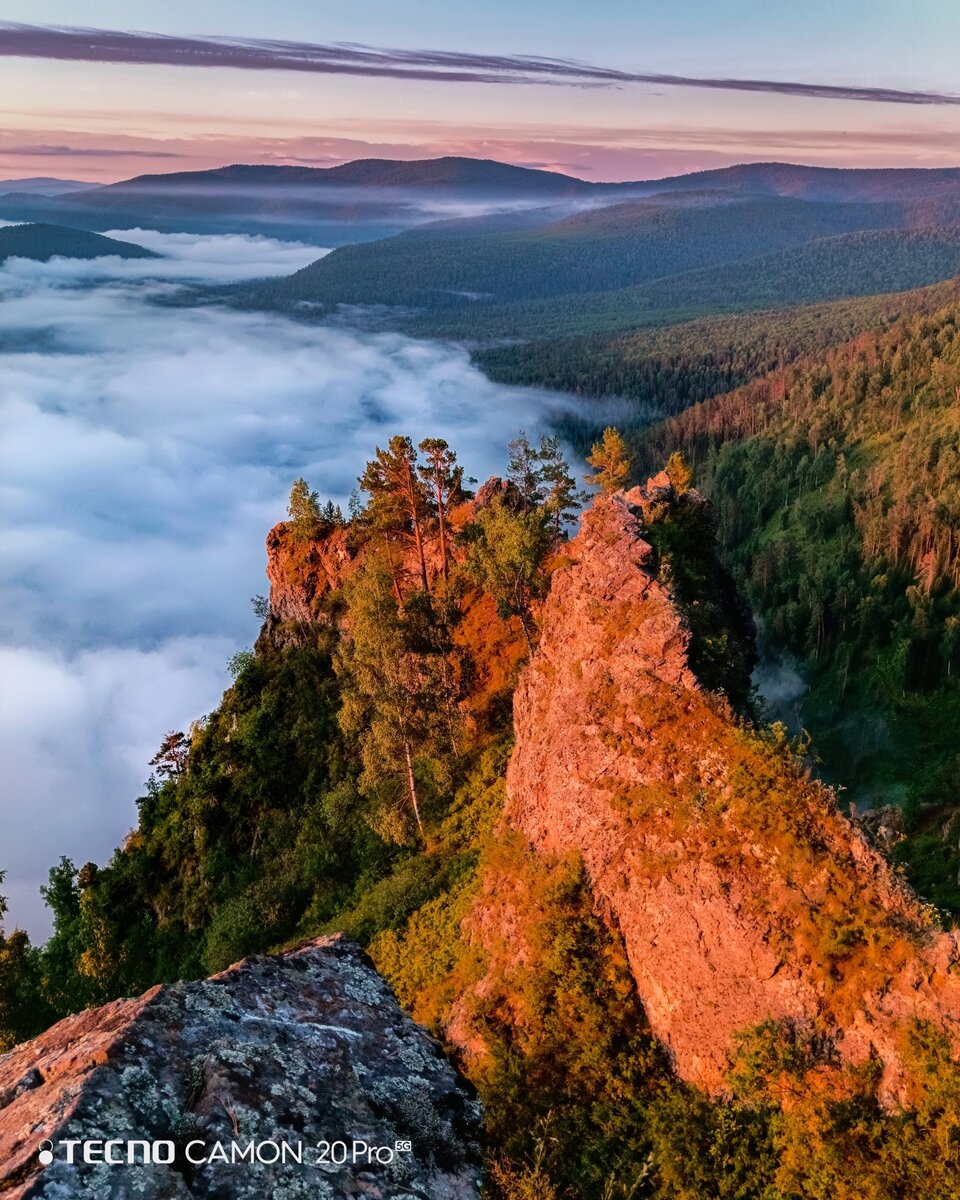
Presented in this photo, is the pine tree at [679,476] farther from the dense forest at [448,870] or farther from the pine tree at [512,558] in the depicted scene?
the pine tree at [512,558]

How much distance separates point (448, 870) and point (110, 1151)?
897 inches

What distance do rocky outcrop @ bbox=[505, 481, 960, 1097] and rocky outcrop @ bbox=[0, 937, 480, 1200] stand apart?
19.0ft

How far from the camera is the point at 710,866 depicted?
702 inches

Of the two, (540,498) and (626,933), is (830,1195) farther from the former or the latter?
(540,498)

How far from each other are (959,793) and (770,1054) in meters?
44.4

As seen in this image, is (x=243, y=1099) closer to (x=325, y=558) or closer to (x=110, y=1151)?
(x=110, y=1151)

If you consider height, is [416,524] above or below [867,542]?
above

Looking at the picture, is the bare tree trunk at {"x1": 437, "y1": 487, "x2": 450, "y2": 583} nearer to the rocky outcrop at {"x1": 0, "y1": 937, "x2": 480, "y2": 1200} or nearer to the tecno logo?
the rocky outcrop at {"x1": 0, "y1": 937, "x2": 480, "y2": 1200}

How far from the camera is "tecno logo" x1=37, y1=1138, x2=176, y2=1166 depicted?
35.7 ft

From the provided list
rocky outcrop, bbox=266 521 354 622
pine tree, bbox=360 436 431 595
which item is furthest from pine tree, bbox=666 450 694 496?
rocky outcrop, bbox=266 521 354 622

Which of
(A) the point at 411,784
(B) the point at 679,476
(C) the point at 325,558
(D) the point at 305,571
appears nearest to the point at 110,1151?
(A) the point at 411,784

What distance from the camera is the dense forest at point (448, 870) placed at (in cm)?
1547

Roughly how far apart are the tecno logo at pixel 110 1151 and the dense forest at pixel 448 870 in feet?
20.9

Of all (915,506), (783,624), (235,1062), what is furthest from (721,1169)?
(915,506)
